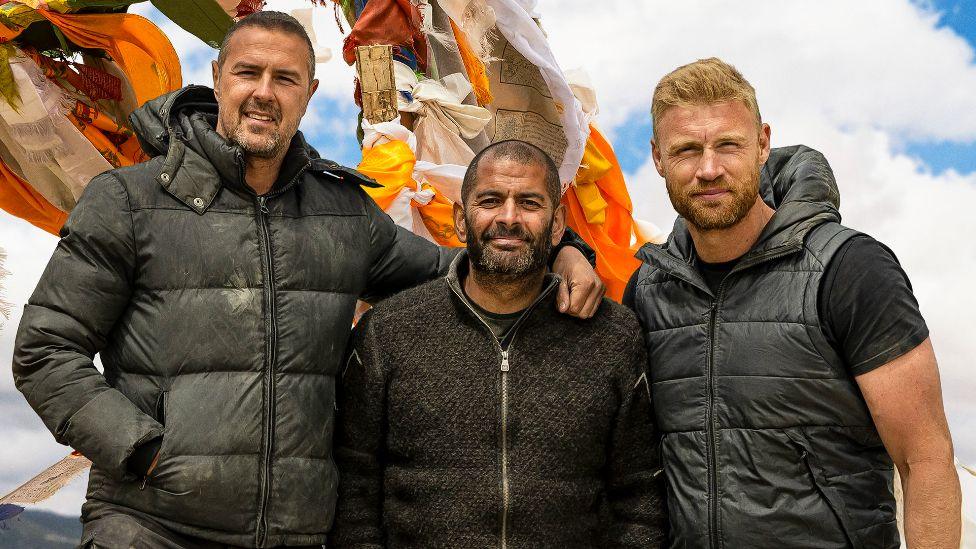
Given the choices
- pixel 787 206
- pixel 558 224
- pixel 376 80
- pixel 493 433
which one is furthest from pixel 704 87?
pixel 376 80

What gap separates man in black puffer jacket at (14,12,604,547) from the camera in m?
2.31

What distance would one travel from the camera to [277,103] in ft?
8.50

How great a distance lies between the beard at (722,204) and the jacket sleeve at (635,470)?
0.40 meters

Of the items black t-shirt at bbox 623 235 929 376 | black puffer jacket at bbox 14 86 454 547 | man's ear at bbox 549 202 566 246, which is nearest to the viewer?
black t-shirt at bbox 623 235 929 376

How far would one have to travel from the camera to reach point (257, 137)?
2543mm

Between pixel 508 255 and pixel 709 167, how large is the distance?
58 centimetres

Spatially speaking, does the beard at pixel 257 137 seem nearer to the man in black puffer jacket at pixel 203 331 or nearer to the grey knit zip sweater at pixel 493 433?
the man in black puffer jacket at pixel 203 331

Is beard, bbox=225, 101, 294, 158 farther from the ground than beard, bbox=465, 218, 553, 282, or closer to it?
farther from the ground

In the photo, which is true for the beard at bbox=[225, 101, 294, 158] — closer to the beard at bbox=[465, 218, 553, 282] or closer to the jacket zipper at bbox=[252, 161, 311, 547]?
the jacket zipper at bbox=[252, 161, 311, 547]

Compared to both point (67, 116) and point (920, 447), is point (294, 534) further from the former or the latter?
point (67, 116)

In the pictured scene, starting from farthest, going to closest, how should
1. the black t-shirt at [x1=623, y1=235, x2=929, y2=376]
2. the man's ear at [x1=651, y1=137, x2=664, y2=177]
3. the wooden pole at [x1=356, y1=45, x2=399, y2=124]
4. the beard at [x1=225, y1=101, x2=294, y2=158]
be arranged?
1. the wooden pole at [x1=356, y1=45, x2=399, y2=124]
2. the man's ear at [x1=651, y1=137, x2=664, y2=177]
3. the beard at [x1=225, y1=101, x2=294, y2=158]
4. the black t-shirt at [x1=623, y1=235, x2=929, y2=376]

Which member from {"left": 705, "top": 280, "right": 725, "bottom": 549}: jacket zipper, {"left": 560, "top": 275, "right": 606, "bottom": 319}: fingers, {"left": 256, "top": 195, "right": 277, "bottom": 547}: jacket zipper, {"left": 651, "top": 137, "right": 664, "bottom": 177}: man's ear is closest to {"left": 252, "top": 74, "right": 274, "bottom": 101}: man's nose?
{"left": 256, "top": 195, "right": 277, "bottom": 547}: jacket zipper

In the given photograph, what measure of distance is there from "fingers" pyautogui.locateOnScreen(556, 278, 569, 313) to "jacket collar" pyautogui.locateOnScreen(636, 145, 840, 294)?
264 mm

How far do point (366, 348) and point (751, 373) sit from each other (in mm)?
1023
